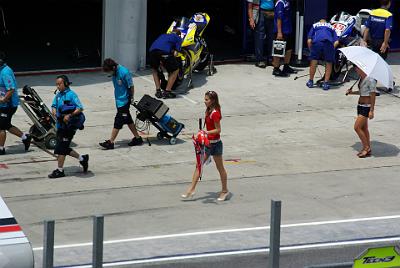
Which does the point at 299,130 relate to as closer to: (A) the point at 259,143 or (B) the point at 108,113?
(A) the point at 259,143

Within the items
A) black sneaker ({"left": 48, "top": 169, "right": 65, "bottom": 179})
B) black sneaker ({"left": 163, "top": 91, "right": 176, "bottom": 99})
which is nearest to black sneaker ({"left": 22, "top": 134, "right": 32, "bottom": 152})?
black sneaker ({"left": 48, "top": 169, "right": 65, "bottom": 179})

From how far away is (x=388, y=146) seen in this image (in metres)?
18.2

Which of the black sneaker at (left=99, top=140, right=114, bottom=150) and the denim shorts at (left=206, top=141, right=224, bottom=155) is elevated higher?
the denim shorts at (left=206, top=141, right=224, bottom=155)

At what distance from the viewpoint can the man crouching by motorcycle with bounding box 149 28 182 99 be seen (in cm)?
2062

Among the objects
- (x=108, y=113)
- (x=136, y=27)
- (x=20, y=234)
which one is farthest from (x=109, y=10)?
(x=20, y=234)

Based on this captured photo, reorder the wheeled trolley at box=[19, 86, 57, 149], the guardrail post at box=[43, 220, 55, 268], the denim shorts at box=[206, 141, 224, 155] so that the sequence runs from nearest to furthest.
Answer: the guardrail post at box=[43, 220, 55, 268] → the denim shorts at box=[206, 141, 224, 155] → the wheeled trolley at box=[19, 86, 57, 149]

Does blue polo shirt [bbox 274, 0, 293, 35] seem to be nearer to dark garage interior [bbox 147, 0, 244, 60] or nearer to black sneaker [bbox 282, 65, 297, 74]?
black sneaker [bbox 282, 65, 297, 74]

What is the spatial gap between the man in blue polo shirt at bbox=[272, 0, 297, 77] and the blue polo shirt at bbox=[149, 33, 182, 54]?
9.10 feet

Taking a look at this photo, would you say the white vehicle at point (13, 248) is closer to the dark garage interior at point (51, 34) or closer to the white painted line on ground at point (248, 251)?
the white painted line on ground at point (248, 251)

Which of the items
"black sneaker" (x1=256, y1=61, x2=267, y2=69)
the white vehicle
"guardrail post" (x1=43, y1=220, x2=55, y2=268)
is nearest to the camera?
the white vehicle

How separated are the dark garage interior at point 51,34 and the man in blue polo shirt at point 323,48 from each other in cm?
487

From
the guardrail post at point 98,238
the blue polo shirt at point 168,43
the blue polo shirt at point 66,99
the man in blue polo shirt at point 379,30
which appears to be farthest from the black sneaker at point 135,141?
the guardrail post at point 98,238

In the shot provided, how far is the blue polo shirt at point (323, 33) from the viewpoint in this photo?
854 inches

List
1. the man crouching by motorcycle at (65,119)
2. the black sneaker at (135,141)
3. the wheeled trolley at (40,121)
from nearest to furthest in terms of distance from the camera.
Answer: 1. the man crouching by motorcycle at (65,119)
2. the wheeled trolley at (40,121)
3. the black sneaker at (135,141)
